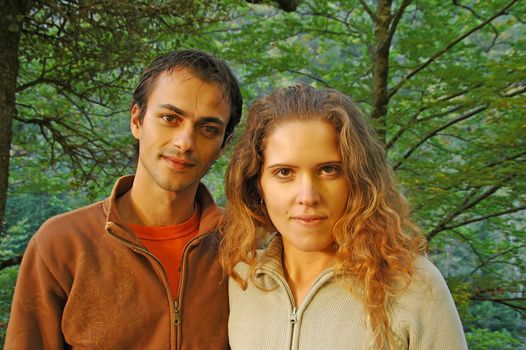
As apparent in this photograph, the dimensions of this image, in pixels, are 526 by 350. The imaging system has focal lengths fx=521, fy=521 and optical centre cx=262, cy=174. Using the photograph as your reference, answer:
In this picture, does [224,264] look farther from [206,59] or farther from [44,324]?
[206,59]

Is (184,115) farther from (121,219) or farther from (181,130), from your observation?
(121,219)

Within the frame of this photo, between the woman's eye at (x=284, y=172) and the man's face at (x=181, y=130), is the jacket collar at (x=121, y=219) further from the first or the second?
the woman's eye at (x=284, y=172)

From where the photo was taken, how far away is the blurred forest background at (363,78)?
4.07 metres

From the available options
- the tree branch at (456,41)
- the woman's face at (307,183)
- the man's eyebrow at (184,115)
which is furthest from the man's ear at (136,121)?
the tree branch at (456,41)

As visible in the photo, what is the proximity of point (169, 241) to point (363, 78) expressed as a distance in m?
4.26

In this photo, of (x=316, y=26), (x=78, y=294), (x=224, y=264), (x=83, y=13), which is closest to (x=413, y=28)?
(x=316, y=26)

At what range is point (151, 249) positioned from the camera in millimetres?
2162

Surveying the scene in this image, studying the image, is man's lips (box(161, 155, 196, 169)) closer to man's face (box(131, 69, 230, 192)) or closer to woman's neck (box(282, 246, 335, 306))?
man's face (box(131, 69, 230, 192))

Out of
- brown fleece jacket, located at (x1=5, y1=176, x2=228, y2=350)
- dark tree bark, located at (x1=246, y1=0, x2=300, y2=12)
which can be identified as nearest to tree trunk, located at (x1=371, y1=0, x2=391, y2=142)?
dark tree bark, located at (x1=246, y1=0, x2=300, y2=12)

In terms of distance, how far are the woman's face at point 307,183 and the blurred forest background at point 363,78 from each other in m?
2.19

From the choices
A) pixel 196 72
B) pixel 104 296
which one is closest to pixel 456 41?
pixel 196 72

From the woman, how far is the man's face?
17 cm

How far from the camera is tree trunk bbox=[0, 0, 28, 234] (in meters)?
3.83

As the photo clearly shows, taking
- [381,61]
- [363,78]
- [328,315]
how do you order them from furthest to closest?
[363,78] → [381,61] → [328,315]
